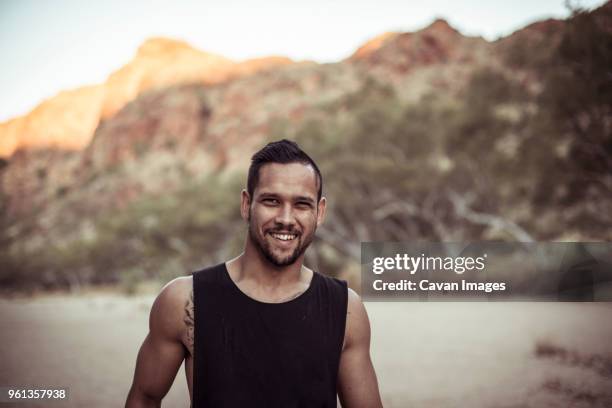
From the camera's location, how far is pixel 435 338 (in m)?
8.52

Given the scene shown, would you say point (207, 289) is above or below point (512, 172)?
below

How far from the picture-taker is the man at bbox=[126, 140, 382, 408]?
4.42 ft

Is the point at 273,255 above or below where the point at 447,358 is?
below

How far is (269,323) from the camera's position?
1369 mm

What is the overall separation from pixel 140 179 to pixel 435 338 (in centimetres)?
3036

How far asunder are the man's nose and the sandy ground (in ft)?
A: 14.2

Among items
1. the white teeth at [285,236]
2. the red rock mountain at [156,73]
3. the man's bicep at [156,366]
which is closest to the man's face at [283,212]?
the white teeth at [285,236]

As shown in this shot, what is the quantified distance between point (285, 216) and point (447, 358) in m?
6.42

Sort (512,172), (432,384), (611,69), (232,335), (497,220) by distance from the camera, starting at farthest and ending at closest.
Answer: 1. (497,220)
2. (512,172)
3. (611,69)
4. (432,384)
5. (232,335)

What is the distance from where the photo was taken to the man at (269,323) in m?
1.35

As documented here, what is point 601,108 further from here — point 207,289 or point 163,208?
point 163,208

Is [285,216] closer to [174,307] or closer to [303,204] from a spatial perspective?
[303,204]

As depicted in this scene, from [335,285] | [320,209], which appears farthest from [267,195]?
[335,285]

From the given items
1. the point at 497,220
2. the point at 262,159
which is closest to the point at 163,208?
the point at 497,220
